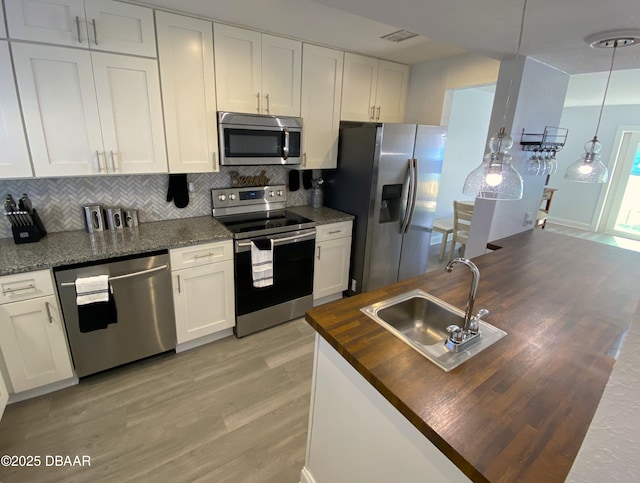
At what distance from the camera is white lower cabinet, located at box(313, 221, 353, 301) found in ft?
→ 9.68

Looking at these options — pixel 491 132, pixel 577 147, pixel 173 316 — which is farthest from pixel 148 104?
pixel 577 147

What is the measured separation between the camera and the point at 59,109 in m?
1.92

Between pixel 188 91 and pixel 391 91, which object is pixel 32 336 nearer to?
pixel 188 91

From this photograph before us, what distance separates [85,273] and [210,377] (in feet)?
3.52

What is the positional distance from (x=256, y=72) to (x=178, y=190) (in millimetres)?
1175

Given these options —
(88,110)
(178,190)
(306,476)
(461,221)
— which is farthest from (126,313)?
(461,221)

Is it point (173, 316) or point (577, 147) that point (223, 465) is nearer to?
point (173, 316)

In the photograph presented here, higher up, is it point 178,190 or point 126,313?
point 178,190

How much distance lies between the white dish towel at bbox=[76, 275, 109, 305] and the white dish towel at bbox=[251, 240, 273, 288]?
0.97 meters

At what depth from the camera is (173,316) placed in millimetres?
2311

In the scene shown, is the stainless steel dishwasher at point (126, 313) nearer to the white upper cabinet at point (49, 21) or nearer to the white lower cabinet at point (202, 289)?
the white lower cabinet at point (202, 289)

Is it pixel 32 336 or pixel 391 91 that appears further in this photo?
pixel 391 91

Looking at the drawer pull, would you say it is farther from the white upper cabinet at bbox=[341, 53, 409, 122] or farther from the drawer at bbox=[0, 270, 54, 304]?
the white upper cabinet at bbox=[341, 53, 409, 122]

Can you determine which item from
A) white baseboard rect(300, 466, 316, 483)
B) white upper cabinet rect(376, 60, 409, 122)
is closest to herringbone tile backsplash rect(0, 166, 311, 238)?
white upper cabinet rect(376, 60, 409, 122)
